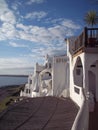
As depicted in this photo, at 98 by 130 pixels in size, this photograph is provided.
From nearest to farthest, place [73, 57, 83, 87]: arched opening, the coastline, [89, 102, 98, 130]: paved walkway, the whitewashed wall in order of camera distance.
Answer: [89, 102, 98, 130]: paved walkway → [73, 57, 83, 87]: arched opening → the whitewashed wall → the coastline

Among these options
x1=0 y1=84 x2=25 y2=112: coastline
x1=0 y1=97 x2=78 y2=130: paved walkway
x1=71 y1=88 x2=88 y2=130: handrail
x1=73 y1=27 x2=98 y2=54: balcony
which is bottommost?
x1=0 y1=84 x2=25 y2=112: coastline

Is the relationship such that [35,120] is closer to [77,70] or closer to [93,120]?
[93,120]

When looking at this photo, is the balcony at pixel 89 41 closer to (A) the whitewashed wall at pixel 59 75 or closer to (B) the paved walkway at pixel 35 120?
(B) the paved walkway at pixel 35 120

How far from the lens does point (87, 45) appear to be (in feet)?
35.9

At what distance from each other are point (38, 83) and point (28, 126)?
16800 millimetres

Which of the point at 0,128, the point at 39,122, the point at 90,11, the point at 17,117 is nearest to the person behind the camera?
the point at 0,128

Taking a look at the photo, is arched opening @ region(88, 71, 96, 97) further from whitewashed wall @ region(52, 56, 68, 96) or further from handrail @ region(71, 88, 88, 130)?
handrail @ region(71, 88, 88, 130)

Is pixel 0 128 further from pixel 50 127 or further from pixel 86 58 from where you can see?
pixel 86 58

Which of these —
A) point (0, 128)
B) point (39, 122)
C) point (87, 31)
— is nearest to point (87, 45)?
point (87, 31)

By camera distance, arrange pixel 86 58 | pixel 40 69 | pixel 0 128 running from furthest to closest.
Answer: pixel 40 69
pixel 86 58
pixel 0 128

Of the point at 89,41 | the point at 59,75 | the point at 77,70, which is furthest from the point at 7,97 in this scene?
the point at 89,41

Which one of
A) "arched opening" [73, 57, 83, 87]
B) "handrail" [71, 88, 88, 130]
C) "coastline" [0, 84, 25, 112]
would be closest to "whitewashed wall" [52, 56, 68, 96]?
"arched opening" [73, 57, 83, 87]

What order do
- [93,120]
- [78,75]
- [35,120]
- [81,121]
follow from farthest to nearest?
[78,75], [35,120], [93,120], [81,121]

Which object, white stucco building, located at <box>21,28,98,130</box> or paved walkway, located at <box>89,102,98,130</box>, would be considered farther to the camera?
white stucco building, located at <box>21,28,98,130</box>
